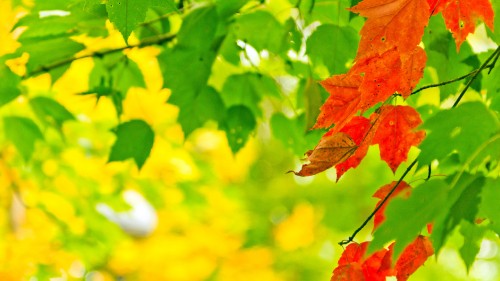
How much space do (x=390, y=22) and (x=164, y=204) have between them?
76.6 inches

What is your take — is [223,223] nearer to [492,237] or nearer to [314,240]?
[314,240]

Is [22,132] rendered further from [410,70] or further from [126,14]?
[410,70]

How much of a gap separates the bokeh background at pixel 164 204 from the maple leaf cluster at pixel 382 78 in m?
0.37

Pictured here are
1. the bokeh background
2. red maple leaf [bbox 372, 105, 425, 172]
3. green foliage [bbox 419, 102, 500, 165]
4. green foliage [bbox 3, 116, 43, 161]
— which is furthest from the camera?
the bokeh background

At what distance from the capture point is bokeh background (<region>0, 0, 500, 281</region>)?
7.40 ft

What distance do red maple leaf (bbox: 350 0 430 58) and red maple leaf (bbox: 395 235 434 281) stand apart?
28cm

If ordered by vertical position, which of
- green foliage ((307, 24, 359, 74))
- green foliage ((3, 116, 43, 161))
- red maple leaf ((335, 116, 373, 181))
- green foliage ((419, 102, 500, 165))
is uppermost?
green foliage ((3, 116, 43, 161))

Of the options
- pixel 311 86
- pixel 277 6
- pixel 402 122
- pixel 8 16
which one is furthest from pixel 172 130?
pixel 402 122

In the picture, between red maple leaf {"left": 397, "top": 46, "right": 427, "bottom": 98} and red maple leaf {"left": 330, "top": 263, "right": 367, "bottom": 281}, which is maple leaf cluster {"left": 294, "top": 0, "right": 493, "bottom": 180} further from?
red maple leaf {"left": 330, "top": 263, "right": 367, "bottom": 281}

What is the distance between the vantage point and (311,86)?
118 centimetres

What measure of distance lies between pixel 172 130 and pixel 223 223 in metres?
1.32

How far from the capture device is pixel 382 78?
33.5 inches

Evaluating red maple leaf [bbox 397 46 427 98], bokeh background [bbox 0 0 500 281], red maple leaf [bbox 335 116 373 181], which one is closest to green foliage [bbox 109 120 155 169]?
bokeh background [bbox 0 0 500 281]

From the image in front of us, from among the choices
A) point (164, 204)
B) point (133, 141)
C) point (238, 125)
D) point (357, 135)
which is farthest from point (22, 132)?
point (164, 204)
